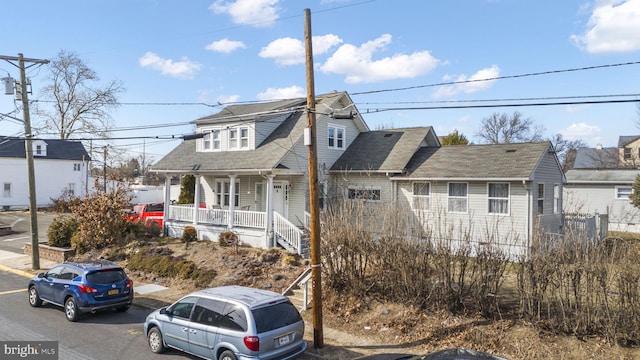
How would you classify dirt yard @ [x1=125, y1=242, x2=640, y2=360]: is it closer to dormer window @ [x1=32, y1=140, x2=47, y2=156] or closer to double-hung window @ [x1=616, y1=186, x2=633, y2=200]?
double-hung window @ [x1=616, y1=186, x2=633, y2=200]

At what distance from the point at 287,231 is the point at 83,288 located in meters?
8.55

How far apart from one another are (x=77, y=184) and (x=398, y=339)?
5130cm

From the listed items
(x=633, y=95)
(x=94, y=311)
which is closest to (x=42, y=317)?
(x=94, y=311)

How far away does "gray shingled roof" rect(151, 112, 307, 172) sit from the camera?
2078 centimetres

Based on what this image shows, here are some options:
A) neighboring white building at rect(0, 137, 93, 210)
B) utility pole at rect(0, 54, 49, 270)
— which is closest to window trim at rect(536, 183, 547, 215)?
utility pole at rect(0, 54, 49, 270)

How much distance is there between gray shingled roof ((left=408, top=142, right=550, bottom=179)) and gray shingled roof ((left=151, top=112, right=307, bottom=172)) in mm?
6306

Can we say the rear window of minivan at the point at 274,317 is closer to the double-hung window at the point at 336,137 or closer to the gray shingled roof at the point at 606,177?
the double-hung window at the point at 336,137

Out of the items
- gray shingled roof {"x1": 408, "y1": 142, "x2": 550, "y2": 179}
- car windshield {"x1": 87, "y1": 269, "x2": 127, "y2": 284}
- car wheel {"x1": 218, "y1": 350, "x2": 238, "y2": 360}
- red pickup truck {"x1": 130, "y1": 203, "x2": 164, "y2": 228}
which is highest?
gray shingled roof {"x1": 408, "y1": 142, "x2": 550, "y2": 179}

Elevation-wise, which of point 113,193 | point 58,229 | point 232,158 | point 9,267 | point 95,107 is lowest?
point 9,267

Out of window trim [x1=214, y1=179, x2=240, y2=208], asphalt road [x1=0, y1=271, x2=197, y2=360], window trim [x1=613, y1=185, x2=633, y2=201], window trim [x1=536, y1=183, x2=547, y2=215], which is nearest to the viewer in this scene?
asphalt road [x1=0, y1=271, x2=197, y2=360]

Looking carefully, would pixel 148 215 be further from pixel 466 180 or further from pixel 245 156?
pixel 466 180

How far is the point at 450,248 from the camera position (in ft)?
36.8

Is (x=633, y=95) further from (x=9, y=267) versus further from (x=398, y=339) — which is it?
(x=9, y=267)

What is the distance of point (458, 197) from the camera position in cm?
1994
